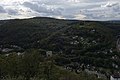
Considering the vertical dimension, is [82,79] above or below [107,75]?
above

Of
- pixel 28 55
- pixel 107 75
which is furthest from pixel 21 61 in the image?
pixel 107 75

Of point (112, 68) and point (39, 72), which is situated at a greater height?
point (39, 72)

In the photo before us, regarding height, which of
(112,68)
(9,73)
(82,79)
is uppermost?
(9,73)

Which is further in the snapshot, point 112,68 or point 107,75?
point 112,68

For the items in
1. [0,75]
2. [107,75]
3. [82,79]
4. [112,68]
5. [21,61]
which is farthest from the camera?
[112,68]

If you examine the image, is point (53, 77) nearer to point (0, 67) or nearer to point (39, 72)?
point (39, 72)

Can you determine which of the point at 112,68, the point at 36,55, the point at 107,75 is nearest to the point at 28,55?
the point at 36,55

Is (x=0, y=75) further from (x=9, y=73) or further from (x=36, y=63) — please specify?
(x=36, y=63)

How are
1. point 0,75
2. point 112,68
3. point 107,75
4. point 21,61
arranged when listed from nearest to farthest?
point 0,75
point 21,61
point 107,75
point 112,68

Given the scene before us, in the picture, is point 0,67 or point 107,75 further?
point 107,75
